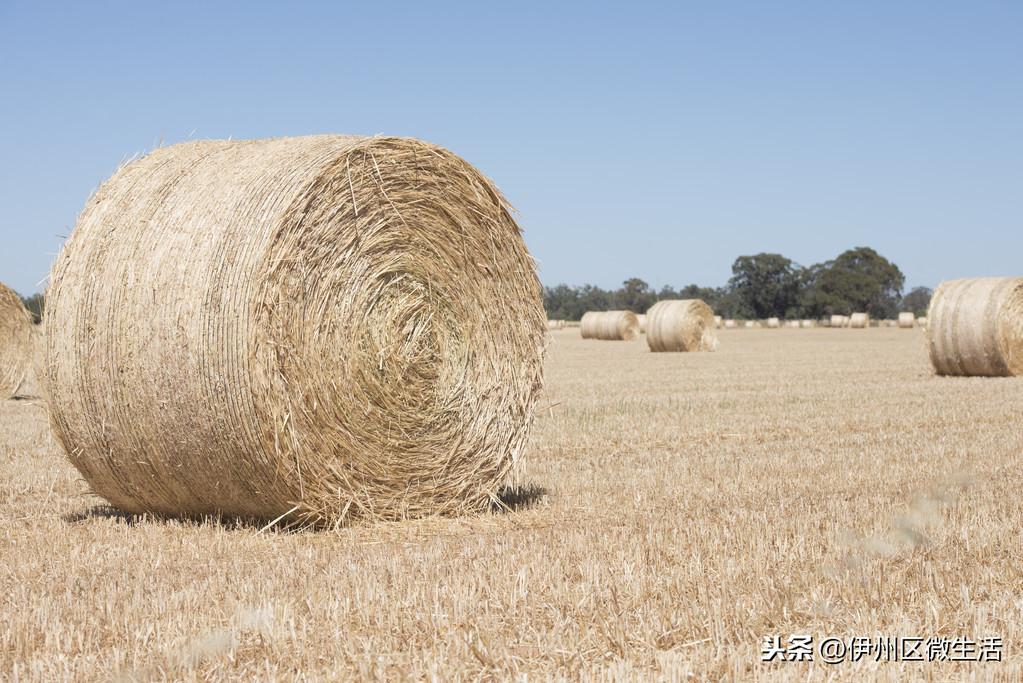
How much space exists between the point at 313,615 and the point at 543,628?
3.12 ft

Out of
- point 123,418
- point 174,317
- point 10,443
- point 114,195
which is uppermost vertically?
point 114,195

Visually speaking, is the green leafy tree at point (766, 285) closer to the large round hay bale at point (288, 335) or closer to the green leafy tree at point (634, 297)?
the green leafy tree at point (634, 297)

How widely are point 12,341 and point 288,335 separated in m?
10.8

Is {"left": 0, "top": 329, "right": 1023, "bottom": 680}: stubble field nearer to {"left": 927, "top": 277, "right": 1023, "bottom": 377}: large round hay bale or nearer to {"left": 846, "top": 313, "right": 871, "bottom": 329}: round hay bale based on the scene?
{"left": 927, "top": 277, "right": 1023, "bottom": 377}: large round hay bale

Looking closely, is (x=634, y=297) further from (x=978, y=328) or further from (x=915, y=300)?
(x=978, y=328)

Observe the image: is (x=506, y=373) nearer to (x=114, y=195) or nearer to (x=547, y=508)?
(x=547, y=508)

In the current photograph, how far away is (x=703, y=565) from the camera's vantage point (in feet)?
17.1

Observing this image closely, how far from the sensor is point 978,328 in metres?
17.6

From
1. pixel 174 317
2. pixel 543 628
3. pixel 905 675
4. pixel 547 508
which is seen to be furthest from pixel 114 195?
pixel 905 675

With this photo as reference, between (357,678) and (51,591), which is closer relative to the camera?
(357,678)

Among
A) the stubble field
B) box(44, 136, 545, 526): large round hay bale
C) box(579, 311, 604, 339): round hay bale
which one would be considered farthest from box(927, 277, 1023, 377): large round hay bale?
box(579, 311, 604, 339): round hay bale

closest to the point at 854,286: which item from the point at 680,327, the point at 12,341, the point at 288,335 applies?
the point at 680,327

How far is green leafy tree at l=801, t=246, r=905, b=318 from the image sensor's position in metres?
84.1

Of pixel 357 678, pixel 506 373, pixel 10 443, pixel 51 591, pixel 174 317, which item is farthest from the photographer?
pixel 10 443
